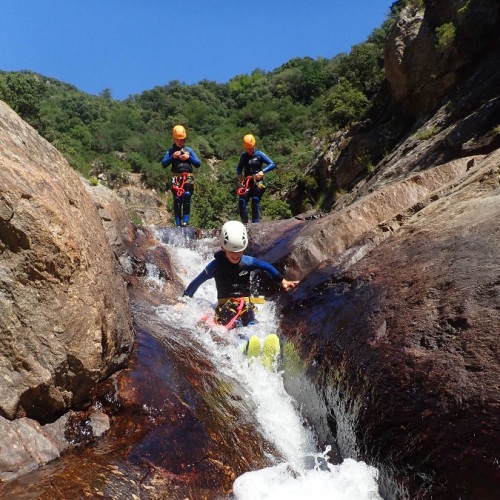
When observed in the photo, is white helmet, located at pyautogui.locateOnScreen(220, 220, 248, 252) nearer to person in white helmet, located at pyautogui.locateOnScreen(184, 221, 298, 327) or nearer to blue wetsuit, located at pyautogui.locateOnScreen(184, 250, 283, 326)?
person in white helmet, located at pyautogui.locateOnScreen(184, 221, 298, 327)

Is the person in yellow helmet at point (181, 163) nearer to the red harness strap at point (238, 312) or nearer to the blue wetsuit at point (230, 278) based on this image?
the blue wetsuit at point (230, 278)

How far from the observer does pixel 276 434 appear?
3520mm

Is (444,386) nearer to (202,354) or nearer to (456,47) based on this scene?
(202,354)

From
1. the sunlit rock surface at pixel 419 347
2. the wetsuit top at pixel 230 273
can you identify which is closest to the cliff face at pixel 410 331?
the sunlit rock surface at pixel 419 347

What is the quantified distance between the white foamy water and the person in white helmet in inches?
8.6

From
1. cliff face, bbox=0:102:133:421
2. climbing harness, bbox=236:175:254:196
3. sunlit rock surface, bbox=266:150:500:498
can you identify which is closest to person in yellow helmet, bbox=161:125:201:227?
climbing harness, bbox=236:175:254:196

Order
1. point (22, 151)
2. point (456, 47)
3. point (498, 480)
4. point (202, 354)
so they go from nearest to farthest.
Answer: point (498, 480) < point (22, 151) < point (202, 354) < point (456, 47)

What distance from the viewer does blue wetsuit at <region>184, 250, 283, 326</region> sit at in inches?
213

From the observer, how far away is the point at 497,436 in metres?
2.25

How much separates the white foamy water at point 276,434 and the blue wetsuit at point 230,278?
0.85 feet

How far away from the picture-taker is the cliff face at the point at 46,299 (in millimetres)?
2596

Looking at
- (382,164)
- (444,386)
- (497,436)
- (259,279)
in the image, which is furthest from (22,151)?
(382,164)

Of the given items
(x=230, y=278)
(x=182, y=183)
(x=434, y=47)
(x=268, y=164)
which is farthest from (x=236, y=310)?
(x=434, y=47)

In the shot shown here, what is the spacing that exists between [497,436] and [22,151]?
331 centimetres
